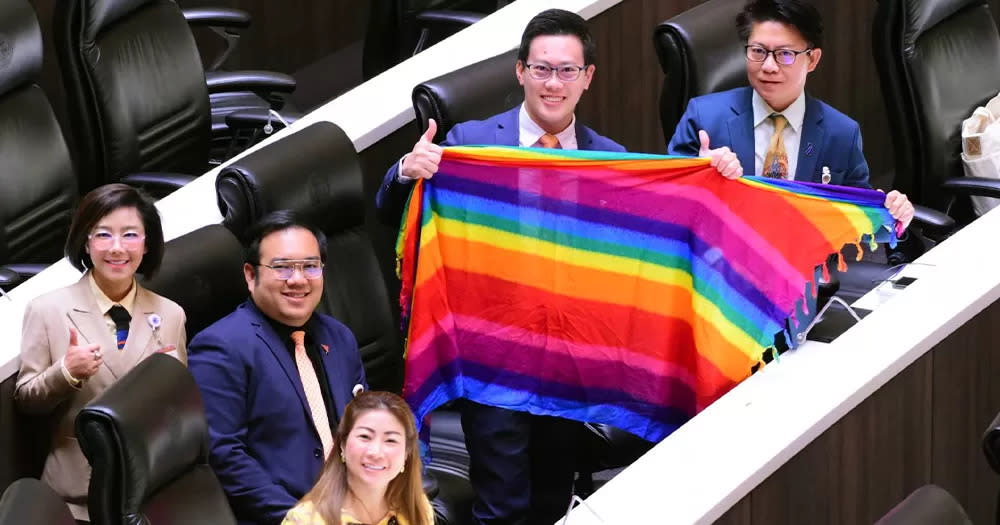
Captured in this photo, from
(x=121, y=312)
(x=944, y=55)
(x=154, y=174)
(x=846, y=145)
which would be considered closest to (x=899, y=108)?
(x=944, y=55)

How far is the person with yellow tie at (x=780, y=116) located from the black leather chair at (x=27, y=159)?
148 cm

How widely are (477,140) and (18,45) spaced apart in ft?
4.04

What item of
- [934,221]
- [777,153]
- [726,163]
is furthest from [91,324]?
[934,221]

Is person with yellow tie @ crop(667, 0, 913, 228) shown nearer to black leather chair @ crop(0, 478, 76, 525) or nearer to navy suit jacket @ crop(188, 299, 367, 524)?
navy suit jacket @ crop(188, 299, 367, 524)

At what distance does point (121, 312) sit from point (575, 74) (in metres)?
1.01

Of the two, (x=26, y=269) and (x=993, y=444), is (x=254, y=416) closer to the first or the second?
(x=26, y=269)

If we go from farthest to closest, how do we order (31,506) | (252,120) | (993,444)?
(252,120), (993,444), (31,506)

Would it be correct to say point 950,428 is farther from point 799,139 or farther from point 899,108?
point 899,108

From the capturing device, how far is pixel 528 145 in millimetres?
3691

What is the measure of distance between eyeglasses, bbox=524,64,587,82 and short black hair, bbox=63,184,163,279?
2.63 feet

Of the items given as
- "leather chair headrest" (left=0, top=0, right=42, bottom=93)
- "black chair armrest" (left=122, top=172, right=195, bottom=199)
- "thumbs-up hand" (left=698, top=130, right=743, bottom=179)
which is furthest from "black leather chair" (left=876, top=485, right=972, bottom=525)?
"leather chair headrest" (left=0, top=0, right=42, bottom=93)

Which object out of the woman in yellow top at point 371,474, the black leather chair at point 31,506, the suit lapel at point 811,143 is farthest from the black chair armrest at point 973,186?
the black leather chair at point 31,506

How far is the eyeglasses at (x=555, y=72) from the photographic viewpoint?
3.62 m

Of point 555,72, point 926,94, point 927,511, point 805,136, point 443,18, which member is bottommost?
point 927,511
